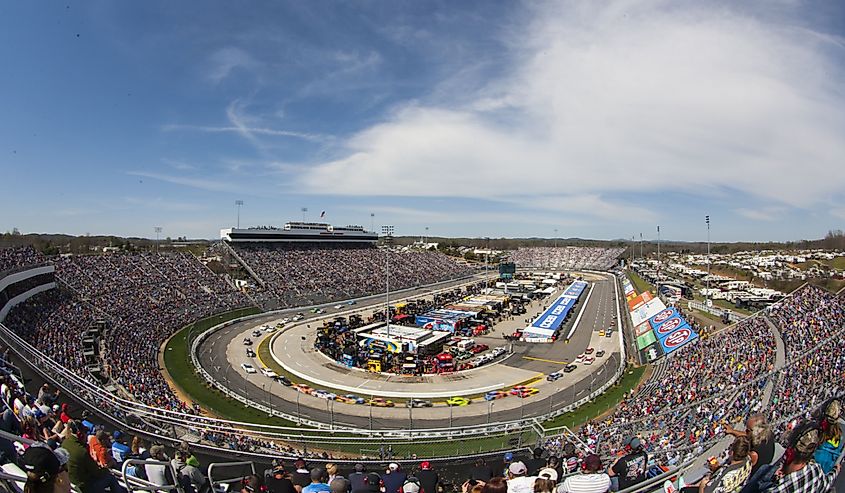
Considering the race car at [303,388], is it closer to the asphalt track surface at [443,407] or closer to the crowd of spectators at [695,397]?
the asphalt track surface at [443,407]

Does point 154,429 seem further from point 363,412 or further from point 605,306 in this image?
point 605,306

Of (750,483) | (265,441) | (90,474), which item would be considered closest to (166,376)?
(265,441)

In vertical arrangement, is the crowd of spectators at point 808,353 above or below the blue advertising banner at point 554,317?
above

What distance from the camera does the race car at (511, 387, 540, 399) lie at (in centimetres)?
2609

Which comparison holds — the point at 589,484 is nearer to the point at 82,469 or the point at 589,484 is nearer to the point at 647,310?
the point at 82,469

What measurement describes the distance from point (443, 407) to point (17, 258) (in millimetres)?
35228

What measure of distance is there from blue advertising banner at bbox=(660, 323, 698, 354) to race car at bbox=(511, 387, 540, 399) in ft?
33.5

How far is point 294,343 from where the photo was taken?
38219 millimetres

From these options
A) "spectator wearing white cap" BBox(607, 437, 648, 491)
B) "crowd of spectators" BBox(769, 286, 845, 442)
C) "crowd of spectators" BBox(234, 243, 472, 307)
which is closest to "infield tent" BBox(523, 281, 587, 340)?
"crowd of spectators" BBox(769, 286, 845, 442)

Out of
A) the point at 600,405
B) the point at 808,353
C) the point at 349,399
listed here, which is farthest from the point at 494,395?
the point at 808,353

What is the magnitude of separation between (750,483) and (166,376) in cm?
3276

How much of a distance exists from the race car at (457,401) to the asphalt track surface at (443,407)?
1.46ft

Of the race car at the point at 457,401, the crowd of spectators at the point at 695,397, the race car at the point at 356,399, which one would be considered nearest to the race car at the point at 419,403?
the race car at the point at 457,401

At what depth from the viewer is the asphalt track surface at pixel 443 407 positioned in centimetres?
2291
